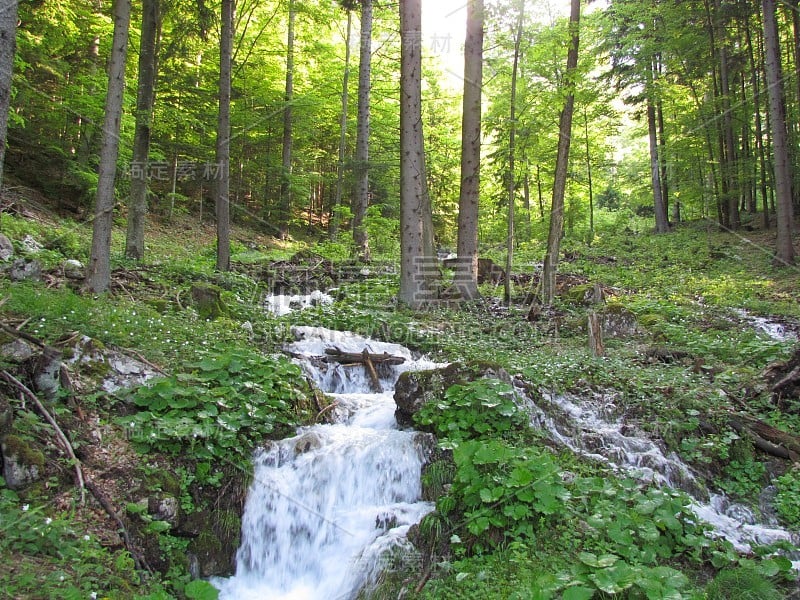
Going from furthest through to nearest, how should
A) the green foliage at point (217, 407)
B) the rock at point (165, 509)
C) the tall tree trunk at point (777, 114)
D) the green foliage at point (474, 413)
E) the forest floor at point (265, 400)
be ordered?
the tall tree trunk at point (777, 114)
the green foliage at point (474, 413)
the green foliage at point (217, 407)
the rock at point (165, 509)
the forest floor at point (265, 400)

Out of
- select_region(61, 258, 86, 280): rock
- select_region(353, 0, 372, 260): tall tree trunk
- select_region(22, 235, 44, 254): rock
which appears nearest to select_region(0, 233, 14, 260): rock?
Result: select_region(22, 235, 44, 254): rock

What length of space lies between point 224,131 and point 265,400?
8.07 meters

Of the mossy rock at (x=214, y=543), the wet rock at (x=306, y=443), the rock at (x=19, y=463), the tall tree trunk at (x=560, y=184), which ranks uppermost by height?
the tall tree trunk at (x=560, y=184)

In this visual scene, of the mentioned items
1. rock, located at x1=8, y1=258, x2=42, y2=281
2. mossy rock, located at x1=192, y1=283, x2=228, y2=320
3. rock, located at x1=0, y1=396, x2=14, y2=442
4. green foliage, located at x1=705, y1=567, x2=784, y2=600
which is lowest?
green foliage, located at x1=705, y1=567, x2=784, y2=600

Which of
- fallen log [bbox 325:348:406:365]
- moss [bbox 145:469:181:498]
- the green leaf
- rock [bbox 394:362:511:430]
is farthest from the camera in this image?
fallen log [bbox 325:348:406:365]

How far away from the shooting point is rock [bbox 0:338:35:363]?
4.32 meters

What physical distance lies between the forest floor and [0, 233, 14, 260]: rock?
14.1 inches

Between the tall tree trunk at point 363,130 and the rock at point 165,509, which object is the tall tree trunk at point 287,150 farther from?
the rock at point 165,509

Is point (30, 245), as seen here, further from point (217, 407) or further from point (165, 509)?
point (165, 509)

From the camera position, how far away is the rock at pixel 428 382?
5.73m

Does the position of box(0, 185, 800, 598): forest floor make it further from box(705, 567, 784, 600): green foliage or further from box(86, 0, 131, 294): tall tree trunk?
box(86, 0, 131, 294): tall tree trunk

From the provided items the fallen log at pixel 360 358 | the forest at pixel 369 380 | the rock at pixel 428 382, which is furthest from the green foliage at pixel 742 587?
the fallen log at pixel 360 358

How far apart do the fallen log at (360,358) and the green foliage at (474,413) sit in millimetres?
2347

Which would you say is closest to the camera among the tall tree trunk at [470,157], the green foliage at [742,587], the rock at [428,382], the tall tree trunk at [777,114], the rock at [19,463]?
the green foliage at [742,587]
